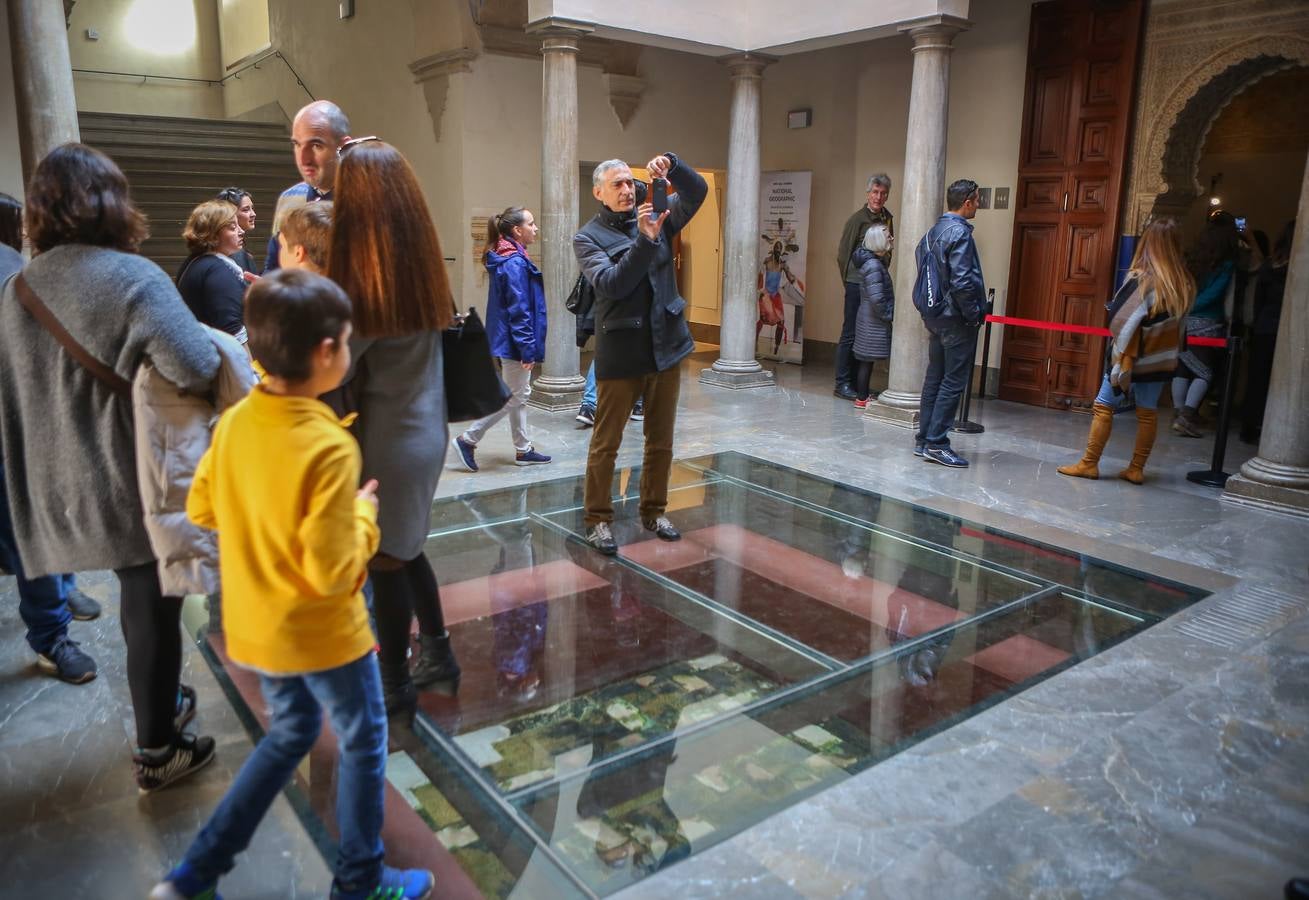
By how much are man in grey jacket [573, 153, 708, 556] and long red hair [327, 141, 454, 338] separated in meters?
1.51

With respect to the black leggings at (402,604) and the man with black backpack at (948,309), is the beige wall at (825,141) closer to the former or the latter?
the man with black backpack at (948,309)

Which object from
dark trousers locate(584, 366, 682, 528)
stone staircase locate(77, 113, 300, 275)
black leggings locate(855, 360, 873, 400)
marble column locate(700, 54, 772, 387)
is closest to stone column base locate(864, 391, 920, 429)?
black leggings locate(855, 360, 873, 400)

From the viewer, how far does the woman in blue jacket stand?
586 centimetres

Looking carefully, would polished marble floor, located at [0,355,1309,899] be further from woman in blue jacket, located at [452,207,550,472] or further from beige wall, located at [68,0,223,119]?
beige wall, located at [68,0,223,119]

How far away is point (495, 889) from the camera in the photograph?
7.20 feet

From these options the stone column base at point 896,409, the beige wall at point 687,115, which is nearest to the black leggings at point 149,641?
the stone column base at point 896,409

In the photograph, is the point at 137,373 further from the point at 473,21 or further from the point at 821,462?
the point at 473,21

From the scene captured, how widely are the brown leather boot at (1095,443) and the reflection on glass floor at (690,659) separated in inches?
56.7

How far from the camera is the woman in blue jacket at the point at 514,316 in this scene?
231 inches

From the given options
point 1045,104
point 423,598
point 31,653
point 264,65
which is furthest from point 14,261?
point 264,65

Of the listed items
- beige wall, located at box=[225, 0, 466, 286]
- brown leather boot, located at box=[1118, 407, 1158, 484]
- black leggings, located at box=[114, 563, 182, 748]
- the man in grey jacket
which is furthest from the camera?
beige wall, located at box=[225, 0, 466, 286]

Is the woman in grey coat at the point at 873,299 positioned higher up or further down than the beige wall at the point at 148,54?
further down

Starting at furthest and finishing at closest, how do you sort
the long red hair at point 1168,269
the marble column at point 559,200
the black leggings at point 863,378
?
1. the black leggings at point 863,378
2. the marble column at point 559,200
3. the long red hair at point 1168,269

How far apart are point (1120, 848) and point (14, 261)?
360cm
